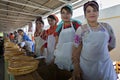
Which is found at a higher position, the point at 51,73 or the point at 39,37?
the point at 39,37


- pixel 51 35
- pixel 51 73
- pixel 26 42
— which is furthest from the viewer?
pixel 26 42

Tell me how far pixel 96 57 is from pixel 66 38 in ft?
1.56

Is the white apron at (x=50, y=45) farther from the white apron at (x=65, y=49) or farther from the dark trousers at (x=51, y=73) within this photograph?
the dark trousers at (x=51, y=73)

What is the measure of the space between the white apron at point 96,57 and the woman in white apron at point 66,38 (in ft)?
1.10

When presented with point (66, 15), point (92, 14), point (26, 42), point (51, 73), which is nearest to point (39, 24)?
point (66, 15)

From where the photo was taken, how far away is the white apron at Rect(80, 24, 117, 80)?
3.42 feet

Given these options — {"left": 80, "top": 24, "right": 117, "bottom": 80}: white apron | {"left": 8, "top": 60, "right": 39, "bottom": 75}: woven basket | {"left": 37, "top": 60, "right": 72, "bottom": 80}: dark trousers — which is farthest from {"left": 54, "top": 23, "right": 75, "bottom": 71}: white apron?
{"left": 8, "top": 60, "right": 39, "bottom": 75}: woven basket

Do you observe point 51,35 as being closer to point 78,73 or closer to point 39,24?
point 39,24

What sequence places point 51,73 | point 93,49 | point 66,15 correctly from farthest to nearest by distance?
point 66,15
point 51,73
point 93,49

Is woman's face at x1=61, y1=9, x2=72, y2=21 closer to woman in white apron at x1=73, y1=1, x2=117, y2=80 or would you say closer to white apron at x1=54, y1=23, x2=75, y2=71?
white apron at x1=54, y1=23, x2=75, y2=71

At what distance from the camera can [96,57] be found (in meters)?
1.05

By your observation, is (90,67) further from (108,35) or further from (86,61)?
(108,35)

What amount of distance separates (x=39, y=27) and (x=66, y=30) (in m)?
0.92

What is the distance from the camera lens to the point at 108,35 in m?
1.09
